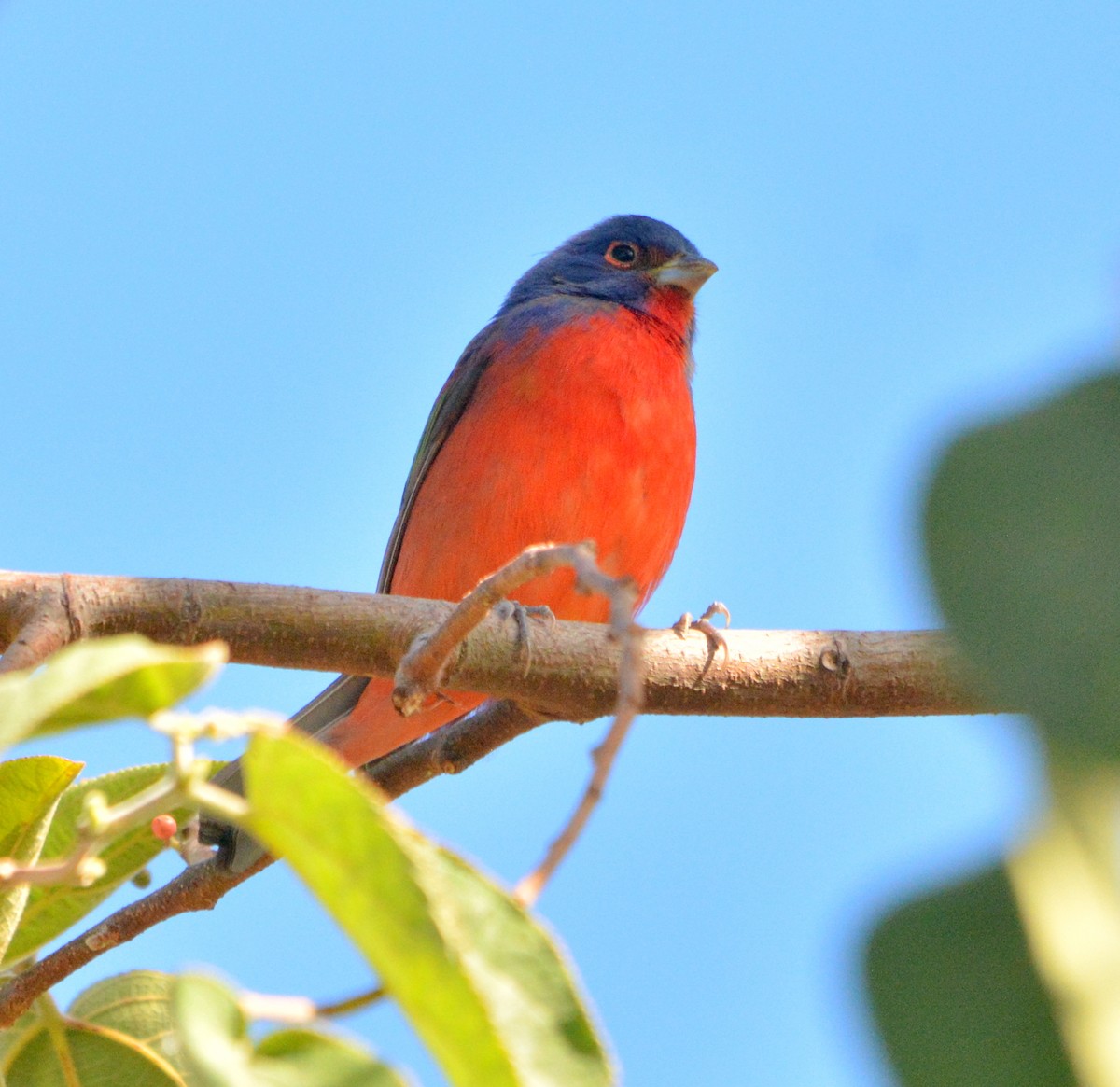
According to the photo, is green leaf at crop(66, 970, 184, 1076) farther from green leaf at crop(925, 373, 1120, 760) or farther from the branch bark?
green leaf at crop(925, 373, 1120, 760)

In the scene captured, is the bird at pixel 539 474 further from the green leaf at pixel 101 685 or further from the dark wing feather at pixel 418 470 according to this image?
the green leaf at pixel 101 685

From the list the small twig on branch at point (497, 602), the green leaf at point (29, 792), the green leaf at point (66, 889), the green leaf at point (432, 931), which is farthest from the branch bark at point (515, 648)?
the green leaf at point (432, 931)

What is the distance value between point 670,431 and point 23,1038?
3981mm

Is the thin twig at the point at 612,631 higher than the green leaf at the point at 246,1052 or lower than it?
higher

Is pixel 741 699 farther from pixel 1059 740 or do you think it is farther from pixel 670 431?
pixel 1059 740

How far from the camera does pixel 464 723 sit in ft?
14.4

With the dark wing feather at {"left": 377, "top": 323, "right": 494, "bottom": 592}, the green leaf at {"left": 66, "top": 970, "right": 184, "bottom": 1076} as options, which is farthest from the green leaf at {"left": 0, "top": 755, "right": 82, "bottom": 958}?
the dark wing feather at {"left": 377, "top": 323, "right": 494, "bottom": 592}

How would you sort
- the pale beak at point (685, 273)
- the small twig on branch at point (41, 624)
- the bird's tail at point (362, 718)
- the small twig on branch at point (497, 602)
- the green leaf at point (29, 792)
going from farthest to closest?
the pale beak at point (685, 273) → the bird's tail at point (362, 718) → the small twig on branch at point (41, 624) → the green leaf at point (29, 792) → the small twig on branch at point (497, 602)

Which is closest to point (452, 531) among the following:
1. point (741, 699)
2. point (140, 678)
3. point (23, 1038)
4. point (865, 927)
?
point (741, 699)

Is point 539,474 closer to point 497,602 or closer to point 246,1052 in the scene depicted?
point 497,602

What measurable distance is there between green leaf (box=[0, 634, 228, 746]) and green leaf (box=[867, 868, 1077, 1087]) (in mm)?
627

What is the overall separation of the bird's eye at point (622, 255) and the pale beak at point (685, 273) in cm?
20

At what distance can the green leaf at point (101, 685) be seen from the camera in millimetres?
972

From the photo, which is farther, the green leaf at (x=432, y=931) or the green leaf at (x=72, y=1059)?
the green leaf at (x=72, y=1059)
